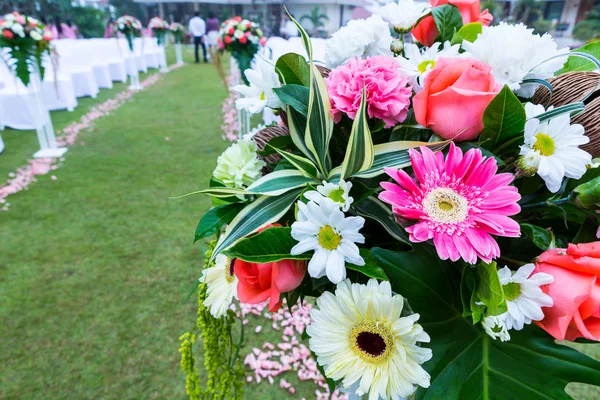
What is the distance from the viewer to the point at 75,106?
5.84 meters

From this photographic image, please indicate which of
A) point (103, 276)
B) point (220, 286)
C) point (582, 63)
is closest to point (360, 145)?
point (220, 286)

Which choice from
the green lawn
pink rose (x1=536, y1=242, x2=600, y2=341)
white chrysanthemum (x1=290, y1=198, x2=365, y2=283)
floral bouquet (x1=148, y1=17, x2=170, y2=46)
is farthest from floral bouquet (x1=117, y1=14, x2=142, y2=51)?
pink rose (x1=536, y1=242, x2=600, y2=341)

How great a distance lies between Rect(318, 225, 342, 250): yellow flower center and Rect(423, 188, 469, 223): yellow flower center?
8cm

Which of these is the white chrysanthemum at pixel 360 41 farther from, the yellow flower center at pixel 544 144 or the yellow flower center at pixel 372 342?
the yellow flower center at pixel 372 342

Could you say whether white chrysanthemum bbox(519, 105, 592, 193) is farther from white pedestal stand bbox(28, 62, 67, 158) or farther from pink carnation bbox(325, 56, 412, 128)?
white pedestal stand bbox(28, 62, 67, 158)

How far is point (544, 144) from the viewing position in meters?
0.39

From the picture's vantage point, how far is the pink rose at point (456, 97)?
0.40m

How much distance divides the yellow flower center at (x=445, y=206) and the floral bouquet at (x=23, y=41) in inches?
164

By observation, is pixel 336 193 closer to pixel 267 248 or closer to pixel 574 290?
pixel 267 248

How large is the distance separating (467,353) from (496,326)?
85 millimetres

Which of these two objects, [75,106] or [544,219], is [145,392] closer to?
[544,219]

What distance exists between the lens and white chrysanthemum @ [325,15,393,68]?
1.68 feet

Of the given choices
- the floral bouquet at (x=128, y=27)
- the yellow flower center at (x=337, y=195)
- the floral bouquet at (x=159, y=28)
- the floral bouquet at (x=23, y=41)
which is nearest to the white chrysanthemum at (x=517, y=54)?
the yellow flower center at (x=337, y=195)

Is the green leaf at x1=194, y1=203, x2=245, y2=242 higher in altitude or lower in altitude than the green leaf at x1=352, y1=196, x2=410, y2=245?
lower
